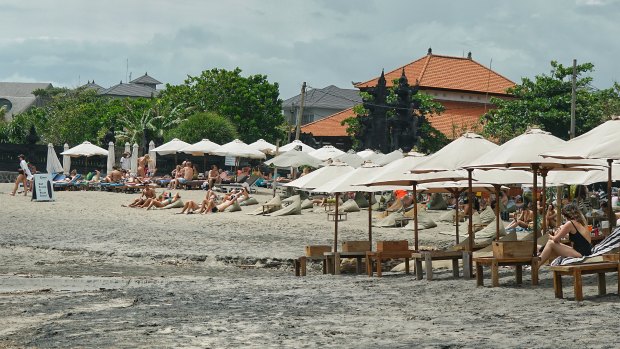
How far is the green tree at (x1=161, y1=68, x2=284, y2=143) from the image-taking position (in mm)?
88688

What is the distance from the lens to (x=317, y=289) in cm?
1714

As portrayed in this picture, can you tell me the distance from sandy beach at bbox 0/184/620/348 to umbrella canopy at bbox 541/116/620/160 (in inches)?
68.0

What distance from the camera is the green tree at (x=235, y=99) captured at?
88.7m

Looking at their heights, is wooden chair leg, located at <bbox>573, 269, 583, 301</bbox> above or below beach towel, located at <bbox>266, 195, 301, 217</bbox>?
below

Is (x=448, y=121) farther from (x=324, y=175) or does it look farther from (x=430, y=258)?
(x=430, y=258)

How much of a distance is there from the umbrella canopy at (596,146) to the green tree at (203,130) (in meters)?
54.1

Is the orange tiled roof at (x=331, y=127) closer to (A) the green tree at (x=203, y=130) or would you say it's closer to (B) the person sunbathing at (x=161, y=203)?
(A) the green tree at (x=203, y=130)

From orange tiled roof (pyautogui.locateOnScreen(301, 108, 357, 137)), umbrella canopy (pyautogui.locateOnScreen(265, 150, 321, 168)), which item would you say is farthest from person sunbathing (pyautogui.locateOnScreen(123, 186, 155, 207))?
orange tiled roof (pyautogui.locateOnScreen(301, 108, 357, 137))

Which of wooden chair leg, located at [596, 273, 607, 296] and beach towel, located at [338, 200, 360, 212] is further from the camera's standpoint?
beach towel, located at [338, 200, 360, 212]

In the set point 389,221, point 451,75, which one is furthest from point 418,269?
point 451,75

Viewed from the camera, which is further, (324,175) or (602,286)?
(324,175)

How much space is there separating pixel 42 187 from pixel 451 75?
49.9 m

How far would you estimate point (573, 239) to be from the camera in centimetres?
1596

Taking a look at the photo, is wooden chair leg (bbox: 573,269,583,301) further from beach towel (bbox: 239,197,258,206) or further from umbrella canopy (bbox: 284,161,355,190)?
beach towel (bbox: 239,197,258,206)
